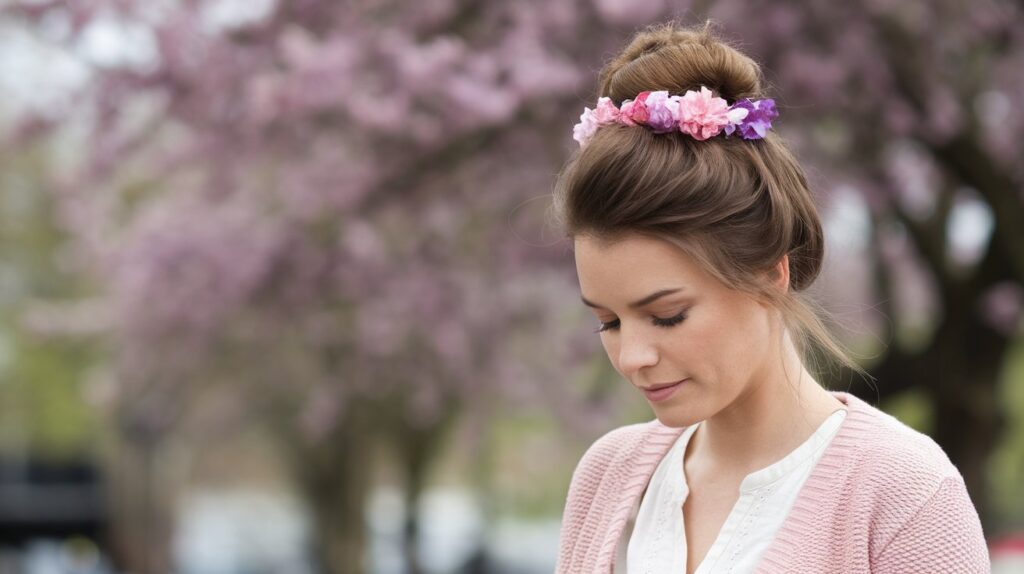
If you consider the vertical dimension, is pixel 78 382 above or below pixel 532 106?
above

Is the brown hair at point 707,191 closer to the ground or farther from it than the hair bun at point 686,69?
closer to the ground

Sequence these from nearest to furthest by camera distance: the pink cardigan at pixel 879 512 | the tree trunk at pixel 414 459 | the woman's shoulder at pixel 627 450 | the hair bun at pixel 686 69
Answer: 1. the pink cardigan at pixel 879 512
2. the hair bun at pixel 686 69
3. the woman's shoulder at pixel 627 450
4. the tree trunk at pixel 414 459

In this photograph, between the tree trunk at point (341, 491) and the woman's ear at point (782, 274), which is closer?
the woman's ear at point (782, 274)

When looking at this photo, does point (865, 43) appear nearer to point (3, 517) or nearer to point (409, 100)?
point (409, 100)

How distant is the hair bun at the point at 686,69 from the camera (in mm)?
1849

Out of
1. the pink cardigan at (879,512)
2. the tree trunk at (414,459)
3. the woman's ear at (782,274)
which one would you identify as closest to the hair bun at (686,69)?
the woman's ear at (782,274)

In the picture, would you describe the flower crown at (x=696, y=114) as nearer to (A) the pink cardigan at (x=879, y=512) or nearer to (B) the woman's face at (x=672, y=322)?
(B) the woman's face at (x=672, y=322)

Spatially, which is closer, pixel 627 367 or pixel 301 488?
pixel 627 367

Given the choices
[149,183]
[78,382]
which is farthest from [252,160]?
[78,382]

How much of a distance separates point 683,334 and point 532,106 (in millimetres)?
3880

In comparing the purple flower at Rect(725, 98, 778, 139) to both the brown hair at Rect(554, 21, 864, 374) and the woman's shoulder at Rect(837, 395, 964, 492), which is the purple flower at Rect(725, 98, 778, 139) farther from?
the woman's shoulder at Rect(837, 395, 964, 492)

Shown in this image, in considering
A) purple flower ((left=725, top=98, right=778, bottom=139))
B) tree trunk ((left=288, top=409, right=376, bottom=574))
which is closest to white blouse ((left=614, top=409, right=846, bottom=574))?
purple flower ((left=725, top=98, right=778, bottom=139))

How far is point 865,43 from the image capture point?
242 inches

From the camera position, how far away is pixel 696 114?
175 cm
